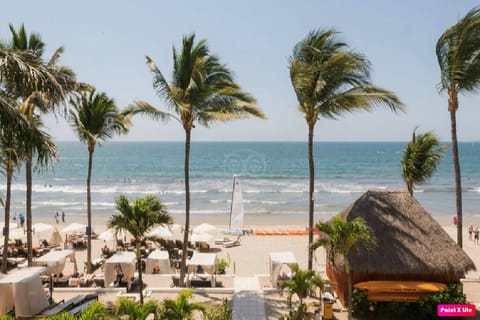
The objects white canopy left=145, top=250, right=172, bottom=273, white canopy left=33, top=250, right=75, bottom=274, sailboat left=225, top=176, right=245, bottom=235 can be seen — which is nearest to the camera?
white canopy left=33, top=250, right=75, bottom=274

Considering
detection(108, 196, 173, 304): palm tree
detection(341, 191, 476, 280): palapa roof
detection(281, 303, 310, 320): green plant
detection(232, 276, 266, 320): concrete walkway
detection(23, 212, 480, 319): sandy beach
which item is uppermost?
detection(108, 196, 173, 304): palm tree

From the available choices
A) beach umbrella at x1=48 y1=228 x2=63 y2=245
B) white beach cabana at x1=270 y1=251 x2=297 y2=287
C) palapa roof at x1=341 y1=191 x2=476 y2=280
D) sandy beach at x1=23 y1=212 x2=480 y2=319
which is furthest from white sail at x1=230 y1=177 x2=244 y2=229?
palapa roof at x1=341 y1=191 x2=476 y2=280

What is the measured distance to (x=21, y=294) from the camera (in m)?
10.6

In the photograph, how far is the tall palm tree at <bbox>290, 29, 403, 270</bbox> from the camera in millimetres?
12258

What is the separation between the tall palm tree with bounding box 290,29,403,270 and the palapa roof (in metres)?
1.76

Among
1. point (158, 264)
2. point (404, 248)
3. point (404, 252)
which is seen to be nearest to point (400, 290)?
point (404, 252)

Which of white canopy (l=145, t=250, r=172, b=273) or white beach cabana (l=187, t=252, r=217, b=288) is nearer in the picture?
white beach cabana (l=187, t=252, r=217, b=288)

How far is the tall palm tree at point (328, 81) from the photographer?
483 inches

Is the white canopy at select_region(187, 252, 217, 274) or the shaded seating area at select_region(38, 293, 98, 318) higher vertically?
the white canopy at select_region(187, 252, 217, 274)

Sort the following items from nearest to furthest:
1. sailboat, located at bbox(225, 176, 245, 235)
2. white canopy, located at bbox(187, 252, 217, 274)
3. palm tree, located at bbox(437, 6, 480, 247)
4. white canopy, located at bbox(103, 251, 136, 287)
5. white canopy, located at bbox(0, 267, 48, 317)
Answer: white canopy, located at bbox(0, 267, 48, 317) < palm tree, located at bbox(437, 6, 480, 247) < white canopy, located at bbox(103, 251, 136, 287) < white canopy, located at bbox(187, 252, 217, 274) < sailboat, located at bbox(225, 176, 245, 235)

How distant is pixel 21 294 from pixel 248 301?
6154mm

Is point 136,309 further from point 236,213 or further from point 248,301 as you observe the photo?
point 236,213

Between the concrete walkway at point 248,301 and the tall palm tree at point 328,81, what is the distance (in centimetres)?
222

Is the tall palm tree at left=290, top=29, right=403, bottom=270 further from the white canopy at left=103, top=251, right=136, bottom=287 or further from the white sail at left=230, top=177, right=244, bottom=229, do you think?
the white sail at left=230, top=177, right=244, bottom=229
